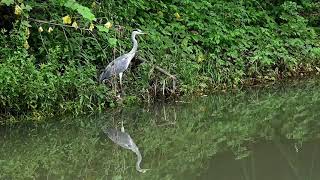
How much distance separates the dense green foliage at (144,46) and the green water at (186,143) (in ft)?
1.69

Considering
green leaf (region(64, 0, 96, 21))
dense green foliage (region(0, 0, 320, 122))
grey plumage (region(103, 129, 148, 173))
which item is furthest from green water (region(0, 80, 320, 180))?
green leaf (region(64, 0, 96, 21))

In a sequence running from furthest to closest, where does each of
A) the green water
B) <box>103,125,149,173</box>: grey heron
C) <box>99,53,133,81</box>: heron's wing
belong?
<box>99,53,133,81</box>: heron's wing < <box>103,125,149,173</box>: grey heron < the green water

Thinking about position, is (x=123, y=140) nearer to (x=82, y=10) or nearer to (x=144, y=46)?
(x=82, y=10)

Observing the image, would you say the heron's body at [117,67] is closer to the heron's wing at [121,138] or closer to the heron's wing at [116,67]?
the heron's wing at [116,67]

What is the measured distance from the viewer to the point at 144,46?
10.9m

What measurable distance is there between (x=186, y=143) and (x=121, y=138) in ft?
2.95

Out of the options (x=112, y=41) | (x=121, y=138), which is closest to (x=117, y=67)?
(x=112, y=41)

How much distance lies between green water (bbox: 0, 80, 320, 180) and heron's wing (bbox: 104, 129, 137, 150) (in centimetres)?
11

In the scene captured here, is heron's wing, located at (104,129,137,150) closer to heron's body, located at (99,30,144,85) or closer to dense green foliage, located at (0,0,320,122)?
dense green foliage, located at (0,0,320,122)

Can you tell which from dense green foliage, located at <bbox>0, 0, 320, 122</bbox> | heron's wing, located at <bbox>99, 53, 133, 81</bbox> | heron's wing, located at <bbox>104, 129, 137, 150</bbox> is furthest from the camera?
heron's wing, located at <bbox>99, 53, 133, 81</bbox>

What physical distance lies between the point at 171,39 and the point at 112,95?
2611 mm

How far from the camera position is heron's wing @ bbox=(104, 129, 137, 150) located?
286 inches

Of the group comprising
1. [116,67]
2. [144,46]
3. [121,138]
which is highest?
[144,46]

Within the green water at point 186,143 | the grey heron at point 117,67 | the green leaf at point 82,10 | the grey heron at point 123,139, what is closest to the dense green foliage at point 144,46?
the green leaf at point 82,10
